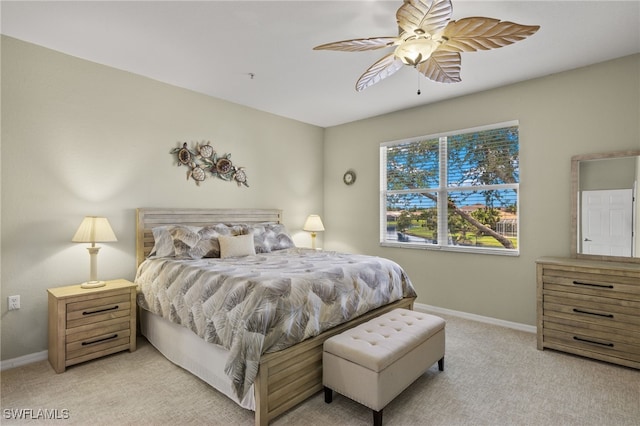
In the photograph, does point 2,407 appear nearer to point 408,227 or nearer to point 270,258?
point 270,258

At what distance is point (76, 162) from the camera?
301cm

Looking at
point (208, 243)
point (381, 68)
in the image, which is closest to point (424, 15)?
point (381, 68)

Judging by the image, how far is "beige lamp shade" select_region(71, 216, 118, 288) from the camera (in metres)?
2.77

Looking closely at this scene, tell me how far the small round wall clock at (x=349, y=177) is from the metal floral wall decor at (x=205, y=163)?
67.8 inches

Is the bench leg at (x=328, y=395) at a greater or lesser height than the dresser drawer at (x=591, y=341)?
lesser

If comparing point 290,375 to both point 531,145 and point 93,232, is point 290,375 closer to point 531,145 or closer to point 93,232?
point 93,232

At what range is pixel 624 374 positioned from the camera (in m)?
2.54

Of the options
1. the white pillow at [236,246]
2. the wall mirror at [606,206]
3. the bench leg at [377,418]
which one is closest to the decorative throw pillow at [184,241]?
the white pillow at [236,246]

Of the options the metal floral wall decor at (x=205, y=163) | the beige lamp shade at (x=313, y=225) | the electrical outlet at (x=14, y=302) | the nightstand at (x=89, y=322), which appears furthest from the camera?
the beige lamp shade at (x=313, y=225)

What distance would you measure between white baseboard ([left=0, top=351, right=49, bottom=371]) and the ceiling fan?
11.0ft

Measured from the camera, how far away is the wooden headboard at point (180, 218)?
3355mm

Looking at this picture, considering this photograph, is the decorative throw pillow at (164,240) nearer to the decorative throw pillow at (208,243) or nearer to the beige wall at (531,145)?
the decorative throw pillow at (208,243)

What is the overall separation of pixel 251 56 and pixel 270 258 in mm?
1920

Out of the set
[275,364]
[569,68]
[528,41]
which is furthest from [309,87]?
[275,364]
